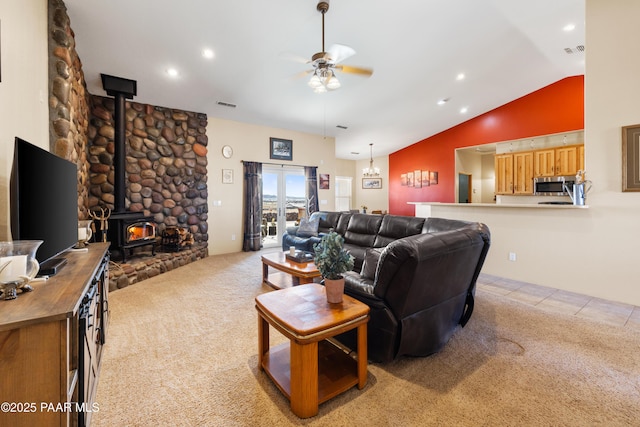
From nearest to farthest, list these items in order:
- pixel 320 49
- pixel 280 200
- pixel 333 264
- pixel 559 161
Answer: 1. pixel 333 264
2. pixel 320 49
3. pixel 559 161
4. pixel 280 200

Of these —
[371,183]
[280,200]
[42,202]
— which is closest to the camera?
[42,202]

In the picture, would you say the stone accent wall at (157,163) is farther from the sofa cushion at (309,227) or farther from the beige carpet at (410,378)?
the beige carpet at (410,378)

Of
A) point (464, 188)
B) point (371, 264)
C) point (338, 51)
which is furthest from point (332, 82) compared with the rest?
point (464, 188)

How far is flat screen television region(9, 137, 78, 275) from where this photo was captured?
4.88ft

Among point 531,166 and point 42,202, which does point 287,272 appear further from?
point 531,166

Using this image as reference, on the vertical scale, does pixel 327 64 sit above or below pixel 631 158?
above

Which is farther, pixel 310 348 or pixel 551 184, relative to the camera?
pixel 551 184

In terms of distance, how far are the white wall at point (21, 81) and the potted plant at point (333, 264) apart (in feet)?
7.13

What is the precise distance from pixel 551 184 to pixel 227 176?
282 inches

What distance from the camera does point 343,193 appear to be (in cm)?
1079

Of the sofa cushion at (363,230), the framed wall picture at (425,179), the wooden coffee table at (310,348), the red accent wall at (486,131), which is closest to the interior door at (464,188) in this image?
the red accent wall at (486,131)

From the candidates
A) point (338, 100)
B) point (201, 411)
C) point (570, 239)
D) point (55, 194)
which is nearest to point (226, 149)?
point (338, 100)

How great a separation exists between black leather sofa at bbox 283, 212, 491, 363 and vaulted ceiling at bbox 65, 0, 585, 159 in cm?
247

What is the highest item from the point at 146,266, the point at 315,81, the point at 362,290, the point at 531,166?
the point at 315,81
